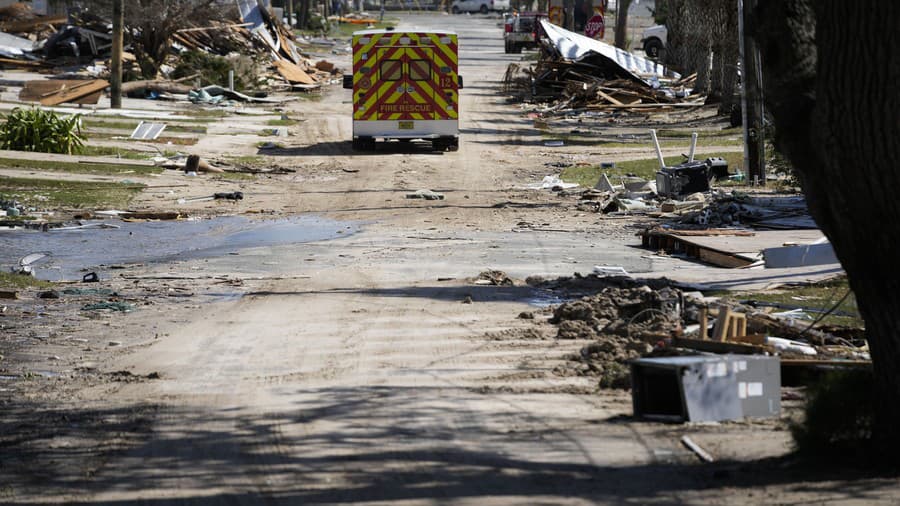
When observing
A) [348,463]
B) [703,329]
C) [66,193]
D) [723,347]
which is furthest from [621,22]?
[348,463]

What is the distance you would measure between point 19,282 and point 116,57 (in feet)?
63.4

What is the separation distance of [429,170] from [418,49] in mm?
3313

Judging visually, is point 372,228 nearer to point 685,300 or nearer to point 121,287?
point 121,287

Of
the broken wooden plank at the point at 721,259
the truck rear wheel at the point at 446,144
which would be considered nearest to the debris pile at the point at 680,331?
the broken wooden plank at the point at 721,259

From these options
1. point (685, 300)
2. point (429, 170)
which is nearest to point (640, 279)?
point (685, 300)

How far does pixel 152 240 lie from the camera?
15.9 m

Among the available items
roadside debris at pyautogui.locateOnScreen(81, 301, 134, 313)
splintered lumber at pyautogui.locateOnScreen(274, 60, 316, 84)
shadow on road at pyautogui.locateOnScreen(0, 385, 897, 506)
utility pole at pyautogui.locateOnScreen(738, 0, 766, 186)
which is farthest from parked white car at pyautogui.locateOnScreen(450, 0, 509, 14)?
shadow on road at pyautogui.locateOnScreen(0, 385, 897, 506)

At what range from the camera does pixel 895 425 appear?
649cm

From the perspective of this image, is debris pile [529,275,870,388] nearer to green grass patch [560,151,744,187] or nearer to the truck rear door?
green grass patch [560,151,744,187]

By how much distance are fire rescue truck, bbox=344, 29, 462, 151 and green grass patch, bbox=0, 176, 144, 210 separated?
6791mm

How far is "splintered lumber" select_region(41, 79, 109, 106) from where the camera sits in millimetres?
30984

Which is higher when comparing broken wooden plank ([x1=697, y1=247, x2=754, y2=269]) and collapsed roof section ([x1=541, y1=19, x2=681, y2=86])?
collapsed roof section ([x1=541, y1=19, x2=681, y2=86])

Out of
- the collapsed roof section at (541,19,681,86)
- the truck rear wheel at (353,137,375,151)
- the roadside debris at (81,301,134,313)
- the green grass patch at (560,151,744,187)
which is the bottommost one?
the green grass patch at (560,151,744,187)

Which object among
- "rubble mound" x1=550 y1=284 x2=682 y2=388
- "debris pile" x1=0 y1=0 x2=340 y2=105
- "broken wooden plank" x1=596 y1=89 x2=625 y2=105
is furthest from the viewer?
"broken wooden plank" x1=596 y1=89 x2=625 y2=105
